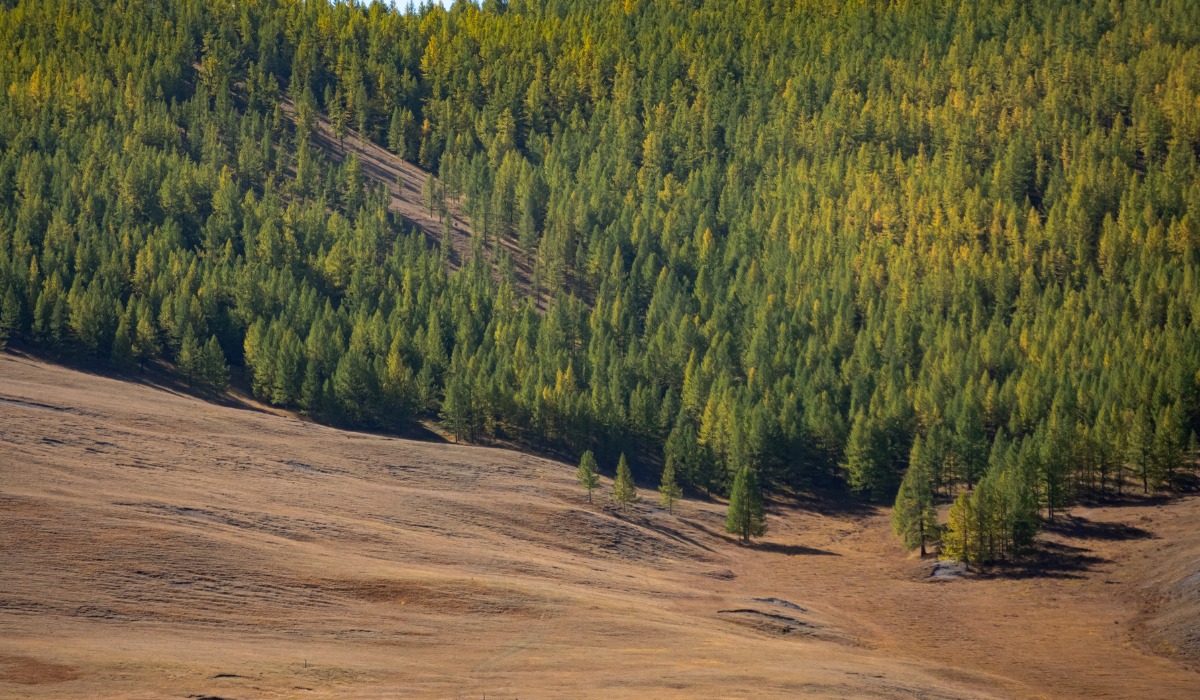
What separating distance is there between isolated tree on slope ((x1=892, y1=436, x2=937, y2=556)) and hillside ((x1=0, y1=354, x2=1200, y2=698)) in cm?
254

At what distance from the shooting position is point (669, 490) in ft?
350

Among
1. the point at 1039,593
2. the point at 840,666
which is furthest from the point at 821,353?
the point at 840,666

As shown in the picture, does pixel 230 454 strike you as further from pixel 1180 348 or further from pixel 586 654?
pixel 1180 348

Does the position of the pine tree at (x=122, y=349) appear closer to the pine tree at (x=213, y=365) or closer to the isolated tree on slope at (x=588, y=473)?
the pine tree at (x=213, y=365)

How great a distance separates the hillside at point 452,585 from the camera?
166 ft

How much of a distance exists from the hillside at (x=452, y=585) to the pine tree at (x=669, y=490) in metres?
1.92

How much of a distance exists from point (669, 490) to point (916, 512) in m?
21.3

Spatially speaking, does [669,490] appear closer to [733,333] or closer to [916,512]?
[916,512]

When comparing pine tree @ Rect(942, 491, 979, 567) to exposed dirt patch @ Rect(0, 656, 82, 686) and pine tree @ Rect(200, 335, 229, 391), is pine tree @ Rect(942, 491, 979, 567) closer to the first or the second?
exposed dirt patch @ Rect(0, 656, 82, 686)

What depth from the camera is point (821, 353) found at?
156125mm

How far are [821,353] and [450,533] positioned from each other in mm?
82645

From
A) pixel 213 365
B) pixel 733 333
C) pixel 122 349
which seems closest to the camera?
pixel 213 365

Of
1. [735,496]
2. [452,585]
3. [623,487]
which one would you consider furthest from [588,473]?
[452,585]

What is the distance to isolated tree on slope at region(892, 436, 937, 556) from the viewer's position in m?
98.9
